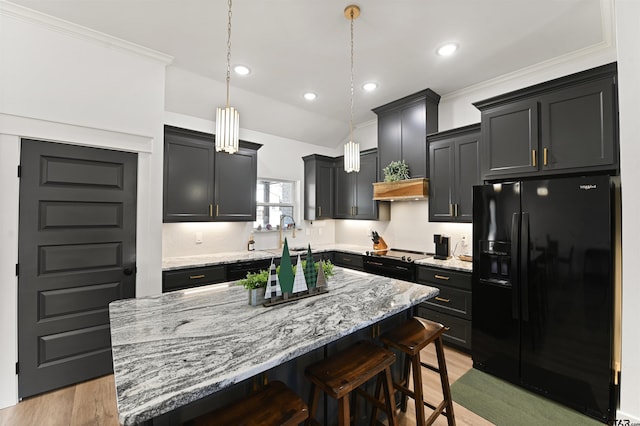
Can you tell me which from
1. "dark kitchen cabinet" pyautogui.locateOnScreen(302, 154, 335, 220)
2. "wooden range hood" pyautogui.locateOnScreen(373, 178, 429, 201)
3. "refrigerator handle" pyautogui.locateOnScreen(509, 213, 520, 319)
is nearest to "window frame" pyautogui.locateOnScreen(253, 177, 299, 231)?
"dark kitchen cabinet" pyautogui.locateOnScreen(302, 154, 335, 220)

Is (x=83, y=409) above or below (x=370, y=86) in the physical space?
below

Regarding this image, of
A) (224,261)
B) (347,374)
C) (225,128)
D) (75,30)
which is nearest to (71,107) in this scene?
(75,30)

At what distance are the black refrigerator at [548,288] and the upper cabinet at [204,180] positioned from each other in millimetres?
2836

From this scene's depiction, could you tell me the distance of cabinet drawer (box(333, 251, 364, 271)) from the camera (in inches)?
166

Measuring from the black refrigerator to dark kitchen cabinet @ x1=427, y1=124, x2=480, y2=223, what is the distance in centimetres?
62

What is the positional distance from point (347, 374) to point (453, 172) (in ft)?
9.32

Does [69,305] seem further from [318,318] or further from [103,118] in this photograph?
[318,318]

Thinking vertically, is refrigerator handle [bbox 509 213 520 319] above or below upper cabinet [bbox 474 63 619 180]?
below

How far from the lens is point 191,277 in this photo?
310 cm

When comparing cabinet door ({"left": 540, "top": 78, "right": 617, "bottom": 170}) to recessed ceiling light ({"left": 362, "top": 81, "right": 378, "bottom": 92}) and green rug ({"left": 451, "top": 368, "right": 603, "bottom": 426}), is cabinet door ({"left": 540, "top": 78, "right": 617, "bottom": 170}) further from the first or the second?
green rug ({"left": 451, "top": 368, "right": 603, "bottom": 426})

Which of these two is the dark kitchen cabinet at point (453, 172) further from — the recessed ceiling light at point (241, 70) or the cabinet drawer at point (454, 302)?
the recessed ceiling light at point (241, 70)

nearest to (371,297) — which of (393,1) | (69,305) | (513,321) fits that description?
(513,321)

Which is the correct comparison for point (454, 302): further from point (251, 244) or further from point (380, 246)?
point (251, 244)

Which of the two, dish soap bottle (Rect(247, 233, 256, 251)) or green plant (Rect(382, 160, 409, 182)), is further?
dish soap bottle (Rect(247, 233, 256, 251))
